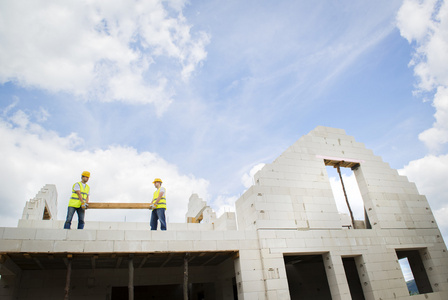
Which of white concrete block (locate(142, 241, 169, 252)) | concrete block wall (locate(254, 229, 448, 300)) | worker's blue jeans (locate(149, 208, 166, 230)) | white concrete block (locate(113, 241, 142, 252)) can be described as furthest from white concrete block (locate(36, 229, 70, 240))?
concrete block wall (locate(254, 229, 448, 300))

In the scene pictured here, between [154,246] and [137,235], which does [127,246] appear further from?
[154,246]

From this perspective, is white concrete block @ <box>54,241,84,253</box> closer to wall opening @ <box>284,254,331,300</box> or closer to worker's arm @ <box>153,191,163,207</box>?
worker's arm @ <box>153,191,163,207</box>

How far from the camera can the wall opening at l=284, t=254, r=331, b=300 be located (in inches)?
602

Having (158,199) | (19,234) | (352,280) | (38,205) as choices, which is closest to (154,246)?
(158,199)

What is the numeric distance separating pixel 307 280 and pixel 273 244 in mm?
6728

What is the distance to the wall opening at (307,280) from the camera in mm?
15281

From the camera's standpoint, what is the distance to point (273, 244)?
1049 cm

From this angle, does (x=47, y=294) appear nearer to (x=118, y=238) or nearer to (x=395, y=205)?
(x=118, y=238)

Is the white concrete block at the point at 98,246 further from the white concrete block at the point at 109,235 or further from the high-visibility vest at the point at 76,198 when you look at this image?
the high-visibility vest at the point at 76,198

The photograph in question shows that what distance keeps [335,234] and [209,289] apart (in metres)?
9.28

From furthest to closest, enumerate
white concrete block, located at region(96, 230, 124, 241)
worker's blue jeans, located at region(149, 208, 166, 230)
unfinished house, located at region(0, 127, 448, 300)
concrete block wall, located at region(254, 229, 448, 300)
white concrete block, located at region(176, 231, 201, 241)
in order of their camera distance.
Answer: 1. concrete block wall, located at region(254, 229, 448, 300)
2. worker's blue jeans, located at region(149, 208, 166, 230)
3. white concrete block, located at region(176, 231, 201, 241)
4. unfinished house, located at region(0, 127, 448, 300)
5. white concrete block, located at region(96, 230, 124, 241)

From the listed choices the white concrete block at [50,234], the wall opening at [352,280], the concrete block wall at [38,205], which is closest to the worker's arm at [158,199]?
the white concrete block at [50,234]

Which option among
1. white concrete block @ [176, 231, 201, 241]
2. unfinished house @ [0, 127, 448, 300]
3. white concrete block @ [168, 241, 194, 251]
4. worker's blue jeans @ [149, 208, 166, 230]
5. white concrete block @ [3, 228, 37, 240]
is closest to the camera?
white concrete block @ [3, 228, 37, 240]

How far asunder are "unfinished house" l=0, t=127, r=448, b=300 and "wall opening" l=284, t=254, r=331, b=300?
0.17ft
